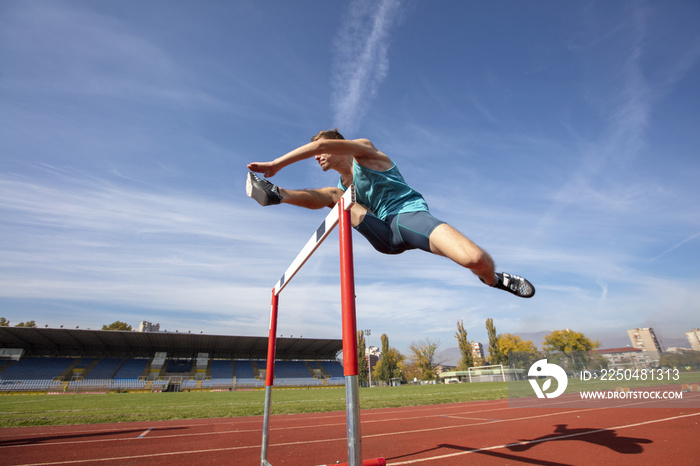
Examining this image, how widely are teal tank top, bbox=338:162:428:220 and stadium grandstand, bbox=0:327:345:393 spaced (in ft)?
112

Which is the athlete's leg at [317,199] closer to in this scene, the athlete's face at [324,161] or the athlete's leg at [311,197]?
the athlete's leg at [311,197]

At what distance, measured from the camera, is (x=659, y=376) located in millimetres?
13953

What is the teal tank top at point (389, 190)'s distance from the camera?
7.80ft

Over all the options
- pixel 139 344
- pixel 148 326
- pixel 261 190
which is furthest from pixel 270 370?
pixel 148 326

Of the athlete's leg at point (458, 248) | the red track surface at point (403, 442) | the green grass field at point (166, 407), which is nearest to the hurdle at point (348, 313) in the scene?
the athlete's leg at point (458, 248)

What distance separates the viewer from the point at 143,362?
35656 mm

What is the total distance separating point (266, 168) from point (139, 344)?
137 feet

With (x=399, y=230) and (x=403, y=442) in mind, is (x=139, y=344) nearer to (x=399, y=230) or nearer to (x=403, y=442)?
(x=403, y=442)

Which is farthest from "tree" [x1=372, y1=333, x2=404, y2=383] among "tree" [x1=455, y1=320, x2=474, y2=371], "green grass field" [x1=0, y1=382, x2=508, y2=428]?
"green grass field" [x1=0, y1=382, x2=508, y2=428]

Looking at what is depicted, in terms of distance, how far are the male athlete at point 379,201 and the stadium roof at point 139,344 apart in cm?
3514

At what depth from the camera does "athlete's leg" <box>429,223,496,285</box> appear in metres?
1.90

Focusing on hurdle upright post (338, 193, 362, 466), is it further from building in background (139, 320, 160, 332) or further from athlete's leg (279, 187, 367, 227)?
building in background (139, 320, 160, 332)

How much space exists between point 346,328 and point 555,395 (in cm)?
1554

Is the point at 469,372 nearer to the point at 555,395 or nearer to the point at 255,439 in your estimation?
the point at 555,395
